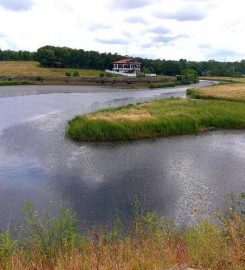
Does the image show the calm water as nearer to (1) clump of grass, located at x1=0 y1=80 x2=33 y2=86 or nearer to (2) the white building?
(1) clump of grass, located at x1=0 y1=80 x2=33 y2=86

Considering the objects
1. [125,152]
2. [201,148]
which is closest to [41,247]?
[125,152]

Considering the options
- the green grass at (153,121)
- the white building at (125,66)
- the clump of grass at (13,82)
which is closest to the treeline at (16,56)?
the white building at (125,66)

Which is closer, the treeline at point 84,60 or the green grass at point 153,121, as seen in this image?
the green grass at point 153,121

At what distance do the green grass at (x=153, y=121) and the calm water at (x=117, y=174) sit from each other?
1.71 meters

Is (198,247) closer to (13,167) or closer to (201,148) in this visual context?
(13,167)

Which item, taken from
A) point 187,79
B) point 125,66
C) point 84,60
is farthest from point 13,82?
point 187,79

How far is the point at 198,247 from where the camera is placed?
29.7 ft

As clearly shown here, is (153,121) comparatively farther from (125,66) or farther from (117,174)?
(125,66)

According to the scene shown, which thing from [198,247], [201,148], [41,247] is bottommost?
[201,148]

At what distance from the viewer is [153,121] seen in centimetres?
3706

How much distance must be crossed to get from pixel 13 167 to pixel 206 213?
48.4ft

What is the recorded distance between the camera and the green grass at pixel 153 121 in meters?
33.9

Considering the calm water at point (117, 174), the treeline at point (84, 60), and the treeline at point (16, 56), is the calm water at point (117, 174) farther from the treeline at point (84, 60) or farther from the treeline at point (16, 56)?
the treeline at point (16, 56)

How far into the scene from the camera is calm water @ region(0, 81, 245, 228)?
18.5 meters
